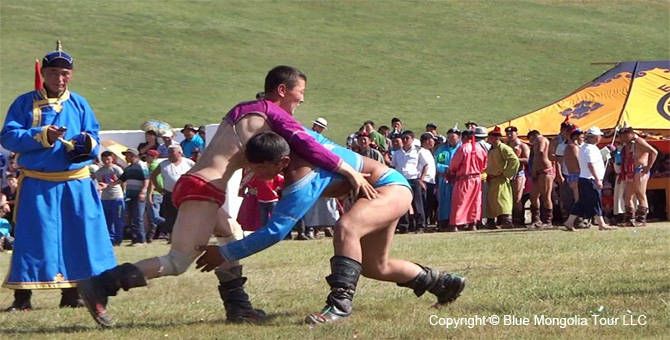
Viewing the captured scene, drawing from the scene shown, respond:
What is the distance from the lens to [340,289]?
6984mm

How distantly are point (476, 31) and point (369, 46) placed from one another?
206 inches

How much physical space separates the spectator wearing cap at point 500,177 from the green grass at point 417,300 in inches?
202

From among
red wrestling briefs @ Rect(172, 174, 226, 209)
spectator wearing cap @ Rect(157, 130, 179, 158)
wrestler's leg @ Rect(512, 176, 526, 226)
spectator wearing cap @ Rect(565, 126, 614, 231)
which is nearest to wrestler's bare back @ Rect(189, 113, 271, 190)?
red wrestling briefs @ Rect(172, 174, 226, 209)

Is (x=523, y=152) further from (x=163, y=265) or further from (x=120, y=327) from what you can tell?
(x=163, y=265)

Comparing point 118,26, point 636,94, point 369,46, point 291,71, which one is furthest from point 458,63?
point 291,71

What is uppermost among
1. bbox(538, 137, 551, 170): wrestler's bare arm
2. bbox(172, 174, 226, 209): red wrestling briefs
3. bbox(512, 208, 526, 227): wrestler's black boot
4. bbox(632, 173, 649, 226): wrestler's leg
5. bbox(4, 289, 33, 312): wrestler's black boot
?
bbox(172, 174, 226, 209): red wrestling briefs

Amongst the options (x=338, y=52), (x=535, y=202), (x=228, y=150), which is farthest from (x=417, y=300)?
(x=338, y=52)

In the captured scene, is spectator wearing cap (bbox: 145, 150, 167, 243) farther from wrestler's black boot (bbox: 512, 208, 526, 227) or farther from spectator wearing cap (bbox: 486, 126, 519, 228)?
wrestler's black boot (bbox: 512, 208, 526, 227)

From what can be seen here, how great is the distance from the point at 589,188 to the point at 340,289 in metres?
9.98

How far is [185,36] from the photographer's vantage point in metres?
46.4

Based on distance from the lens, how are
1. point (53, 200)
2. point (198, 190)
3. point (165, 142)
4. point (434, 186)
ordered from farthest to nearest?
point (165, 142)
point (434, 186)
point (53, 200)
point (198, 190)

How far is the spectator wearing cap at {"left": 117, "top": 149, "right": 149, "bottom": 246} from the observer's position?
58.5ft

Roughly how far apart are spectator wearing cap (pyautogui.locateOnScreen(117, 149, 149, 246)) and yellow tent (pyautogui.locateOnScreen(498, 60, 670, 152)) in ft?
21.0

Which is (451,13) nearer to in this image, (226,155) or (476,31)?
(476,31)
